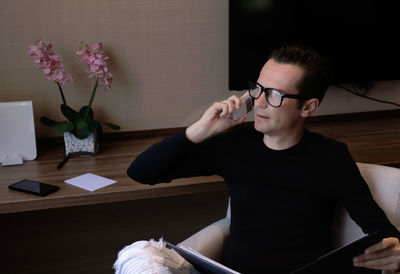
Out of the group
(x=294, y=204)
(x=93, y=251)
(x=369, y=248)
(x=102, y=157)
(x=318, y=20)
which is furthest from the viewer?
(x=93, y=251)

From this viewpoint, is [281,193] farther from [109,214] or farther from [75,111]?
[109,214]

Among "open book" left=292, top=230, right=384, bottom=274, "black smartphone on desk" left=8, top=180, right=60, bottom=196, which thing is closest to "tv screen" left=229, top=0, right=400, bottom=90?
"black smartphone on desk" left=8, top=180, right=60, bottom=196

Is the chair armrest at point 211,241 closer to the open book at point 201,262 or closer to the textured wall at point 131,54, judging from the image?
the open book at point 201,262

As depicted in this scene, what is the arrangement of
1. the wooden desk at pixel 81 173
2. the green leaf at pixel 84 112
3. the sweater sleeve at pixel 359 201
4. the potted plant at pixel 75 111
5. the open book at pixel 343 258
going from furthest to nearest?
1. the green leaf at pixel 84 112
2. the potted plant at pixel 75 111
3. the wooden desk at pixel 81 173
4. the sweater sleeve at pixel 359 201
5. the open book at pixel 343 258

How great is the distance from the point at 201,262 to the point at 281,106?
53 cm

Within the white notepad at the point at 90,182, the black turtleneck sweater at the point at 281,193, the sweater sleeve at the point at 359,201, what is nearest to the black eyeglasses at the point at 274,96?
the black turtleneck sweater at the point at 281,193

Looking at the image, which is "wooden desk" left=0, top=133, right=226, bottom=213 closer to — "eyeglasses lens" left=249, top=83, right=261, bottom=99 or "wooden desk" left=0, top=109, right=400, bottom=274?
"wooden desk" left=0, top=109, right=400, bottom=274

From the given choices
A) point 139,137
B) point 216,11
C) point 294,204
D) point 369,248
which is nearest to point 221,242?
point 294,204

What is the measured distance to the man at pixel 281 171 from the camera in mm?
1430

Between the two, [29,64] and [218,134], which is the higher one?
[29,64]

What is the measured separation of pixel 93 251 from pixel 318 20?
1.54 metres

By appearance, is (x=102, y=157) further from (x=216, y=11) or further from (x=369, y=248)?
(x=369, y=248)

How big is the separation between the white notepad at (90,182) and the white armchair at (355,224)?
16.0 inches

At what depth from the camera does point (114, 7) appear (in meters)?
2.06
